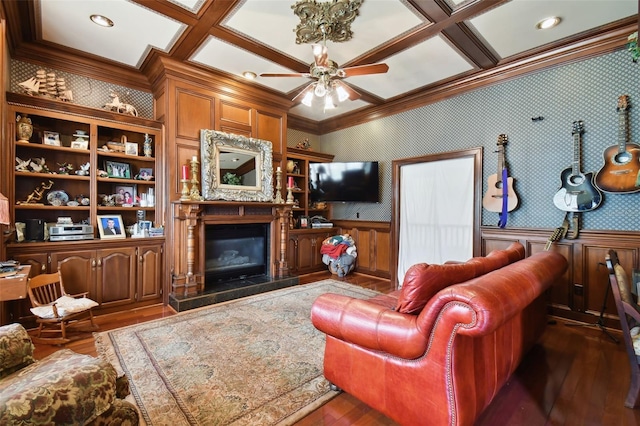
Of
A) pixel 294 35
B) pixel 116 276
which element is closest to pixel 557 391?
pixel 294 35

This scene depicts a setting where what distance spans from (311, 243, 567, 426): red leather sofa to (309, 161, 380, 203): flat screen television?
3.49 m

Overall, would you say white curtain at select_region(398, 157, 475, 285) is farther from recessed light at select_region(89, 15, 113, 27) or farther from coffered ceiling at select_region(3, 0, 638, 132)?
recessed light at select_region(89, 15, 113, 27)

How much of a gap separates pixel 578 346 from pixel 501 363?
162 cm

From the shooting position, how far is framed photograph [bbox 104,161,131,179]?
12.3 feet

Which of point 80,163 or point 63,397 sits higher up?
point 80,163

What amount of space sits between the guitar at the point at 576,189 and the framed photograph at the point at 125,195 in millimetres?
5358

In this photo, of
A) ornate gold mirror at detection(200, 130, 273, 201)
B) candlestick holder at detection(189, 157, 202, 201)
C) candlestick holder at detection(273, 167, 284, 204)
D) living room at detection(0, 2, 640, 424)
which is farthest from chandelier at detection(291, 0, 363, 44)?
candlestick holder at detection(273, 167, 284, 204)

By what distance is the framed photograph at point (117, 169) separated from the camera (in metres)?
3.76

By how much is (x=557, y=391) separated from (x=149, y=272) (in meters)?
4.34

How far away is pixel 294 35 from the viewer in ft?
10.5

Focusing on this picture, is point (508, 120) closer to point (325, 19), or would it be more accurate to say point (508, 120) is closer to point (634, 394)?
point (325, 19)

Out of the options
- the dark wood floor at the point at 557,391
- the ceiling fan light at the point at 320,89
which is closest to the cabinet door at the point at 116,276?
the dark wood floor at the point at 557,391

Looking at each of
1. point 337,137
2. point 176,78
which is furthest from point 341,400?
point 337,137

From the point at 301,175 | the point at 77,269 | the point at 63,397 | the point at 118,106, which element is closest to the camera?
the point at 63,397
